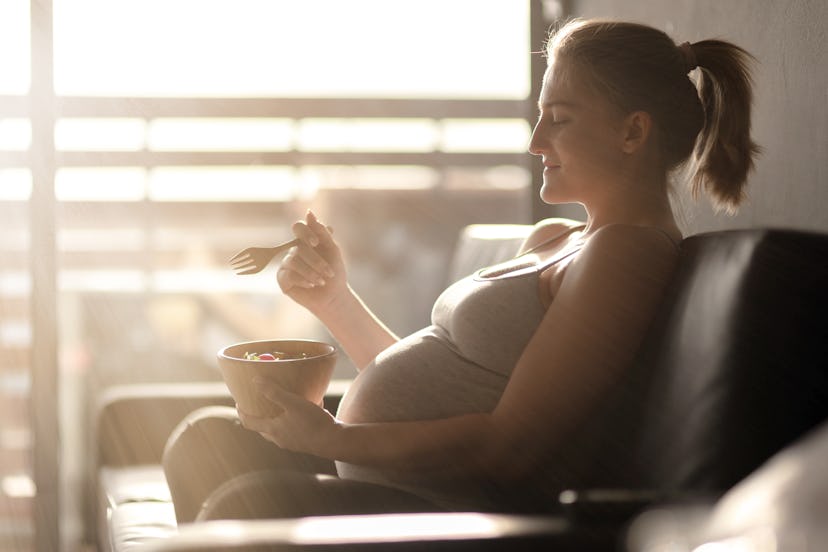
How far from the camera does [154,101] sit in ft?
10.1

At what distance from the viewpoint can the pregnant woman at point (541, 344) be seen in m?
1.06

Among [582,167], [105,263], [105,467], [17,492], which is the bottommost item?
[17,492]

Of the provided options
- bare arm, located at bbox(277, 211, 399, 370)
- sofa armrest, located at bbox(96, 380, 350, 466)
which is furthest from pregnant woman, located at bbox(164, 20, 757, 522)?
sofa armrest, located at bbox(96, 380, 350, 466)

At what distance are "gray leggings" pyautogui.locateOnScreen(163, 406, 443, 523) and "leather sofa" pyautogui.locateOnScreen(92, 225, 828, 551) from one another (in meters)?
0.05

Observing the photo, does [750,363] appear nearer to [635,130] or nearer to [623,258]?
[623,258]

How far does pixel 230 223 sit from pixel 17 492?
1332 millimetres

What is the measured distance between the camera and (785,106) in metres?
1.27

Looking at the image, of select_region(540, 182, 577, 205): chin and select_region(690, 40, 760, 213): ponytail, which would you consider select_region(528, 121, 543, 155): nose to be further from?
select_region(690, 40, 760, 213): ponytail

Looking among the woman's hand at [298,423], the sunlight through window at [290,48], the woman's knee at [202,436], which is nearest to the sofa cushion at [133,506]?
the woman's knee at [202,436]

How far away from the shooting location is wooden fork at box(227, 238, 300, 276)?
4.62 ft

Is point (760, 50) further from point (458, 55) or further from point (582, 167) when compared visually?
point (458, 55)

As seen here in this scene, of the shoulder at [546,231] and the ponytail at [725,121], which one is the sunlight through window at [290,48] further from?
the ponytail at [725,121]

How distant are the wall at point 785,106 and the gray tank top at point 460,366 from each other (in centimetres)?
33

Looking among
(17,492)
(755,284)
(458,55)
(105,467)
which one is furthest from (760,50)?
(17,492)
